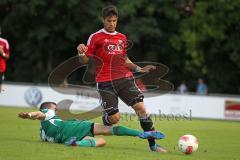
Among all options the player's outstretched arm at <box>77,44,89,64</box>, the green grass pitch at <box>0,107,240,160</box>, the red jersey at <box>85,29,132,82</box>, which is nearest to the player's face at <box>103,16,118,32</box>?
the red jersey at <box>85,29,132,82</box>

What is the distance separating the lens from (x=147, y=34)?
4281 centimetres

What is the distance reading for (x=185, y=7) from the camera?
43.9 meters

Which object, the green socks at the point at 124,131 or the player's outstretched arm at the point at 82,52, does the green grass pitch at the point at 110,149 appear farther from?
the player's outstretched arm at the point at 82,52

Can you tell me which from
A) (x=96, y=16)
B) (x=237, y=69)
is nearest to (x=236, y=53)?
(x=237, y=69)

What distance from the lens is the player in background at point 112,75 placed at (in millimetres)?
12234

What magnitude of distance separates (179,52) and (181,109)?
48.4 feet

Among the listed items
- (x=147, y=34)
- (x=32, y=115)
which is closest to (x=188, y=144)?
(x=32, y=115)

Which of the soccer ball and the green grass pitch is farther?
the soccer ball

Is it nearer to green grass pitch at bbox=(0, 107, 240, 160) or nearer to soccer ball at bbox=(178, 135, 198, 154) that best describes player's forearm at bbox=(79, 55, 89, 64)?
green grass pitch at bbox=(0, 107, 240, 160)

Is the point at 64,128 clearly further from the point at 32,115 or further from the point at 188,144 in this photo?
the point at 188,144

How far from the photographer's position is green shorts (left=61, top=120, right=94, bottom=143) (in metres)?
12.4

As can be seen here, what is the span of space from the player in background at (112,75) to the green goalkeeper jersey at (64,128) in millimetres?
401

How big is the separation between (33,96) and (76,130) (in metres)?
18.7

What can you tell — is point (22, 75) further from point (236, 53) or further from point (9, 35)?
point (236, 53)
